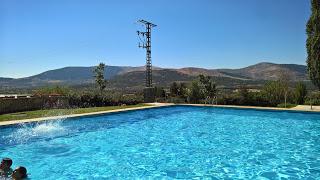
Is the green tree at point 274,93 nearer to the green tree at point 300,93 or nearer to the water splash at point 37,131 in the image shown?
the green tree at point 300,93

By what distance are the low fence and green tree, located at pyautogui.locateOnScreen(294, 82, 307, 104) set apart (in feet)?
55.2

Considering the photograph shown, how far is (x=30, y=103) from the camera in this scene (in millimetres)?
20281

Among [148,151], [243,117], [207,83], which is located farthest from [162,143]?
[207,83]

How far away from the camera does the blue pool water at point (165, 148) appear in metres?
8.33

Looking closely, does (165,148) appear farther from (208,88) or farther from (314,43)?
(314,43)

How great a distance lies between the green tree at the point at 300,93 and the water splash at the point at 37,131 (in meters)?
17.4

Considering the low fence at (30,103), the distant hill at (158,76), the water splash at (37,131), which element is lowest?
the water splash at (37,131)

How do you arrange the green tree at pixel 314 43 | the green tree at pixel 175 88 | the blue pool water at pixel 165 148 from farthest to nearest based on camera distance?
the green tree at pixel 175 88, the green tree at pixel 314 43, the blue pool water at pixel 165 148

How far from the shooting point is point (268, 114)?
20.8m

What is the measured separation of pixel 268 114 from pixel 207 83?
7.13m

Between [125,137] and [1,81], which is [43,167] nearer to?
[125,137]

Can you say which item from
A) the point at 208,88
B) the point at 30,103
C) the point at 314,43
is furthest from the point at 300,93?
the point at 30,103

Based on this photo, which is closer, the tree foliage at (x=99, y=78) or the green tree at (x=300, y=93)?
the green tree at (x=300, y=93)

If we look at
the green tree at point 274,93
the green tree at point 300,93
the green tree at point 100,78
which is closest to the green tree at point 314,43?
the green tree at point 300,93
